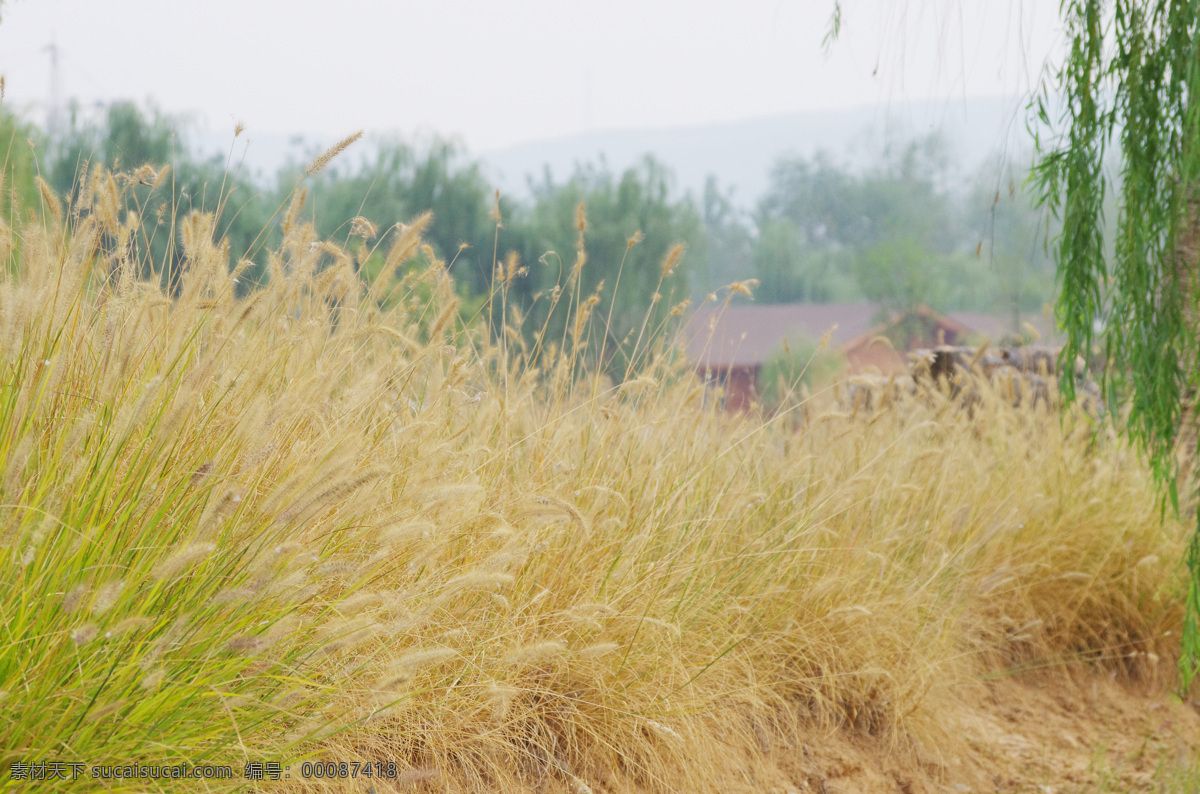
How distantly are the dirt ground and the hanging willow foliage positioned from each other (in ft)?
1.82

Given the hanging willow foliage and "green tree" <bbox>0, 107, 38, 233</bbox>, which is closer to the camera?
"green tree" <bbox>0, 107, 38, 233</bbox>

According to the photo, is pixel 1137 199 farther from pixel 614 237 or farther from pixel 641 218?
pixel 641 218

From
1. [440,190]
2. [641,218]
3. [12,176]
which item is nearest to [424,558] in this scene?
[12,176]

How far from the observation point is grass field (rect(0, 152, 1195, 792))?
5.06 ft

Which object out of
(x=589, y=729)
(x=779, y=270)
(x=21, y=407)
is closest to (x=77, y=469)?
(x=21, y=407)

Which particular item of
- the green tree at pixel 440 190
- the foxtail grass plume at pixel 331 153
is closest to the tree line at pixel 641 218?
the green tree at pixel 440 190

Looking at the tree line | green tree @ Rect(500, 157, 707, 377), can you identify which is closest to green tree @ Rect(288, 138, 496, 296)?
the tree line

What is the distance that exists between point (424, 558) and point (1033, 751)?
2.65 metres

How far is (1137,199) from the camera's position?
291 cm

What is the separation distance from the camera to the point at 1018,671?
409cm

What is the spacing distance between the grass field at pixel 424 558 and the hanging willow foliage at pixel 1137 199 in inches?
36.6

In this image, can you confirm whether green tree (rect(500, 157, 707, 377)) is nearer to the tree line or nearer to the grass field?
the tree line

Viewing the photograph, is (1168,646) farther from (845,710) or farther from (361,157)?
(361,157)

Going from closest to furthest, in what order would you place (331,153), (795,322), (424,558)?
(424,558) → (331,153) → (795,322)
